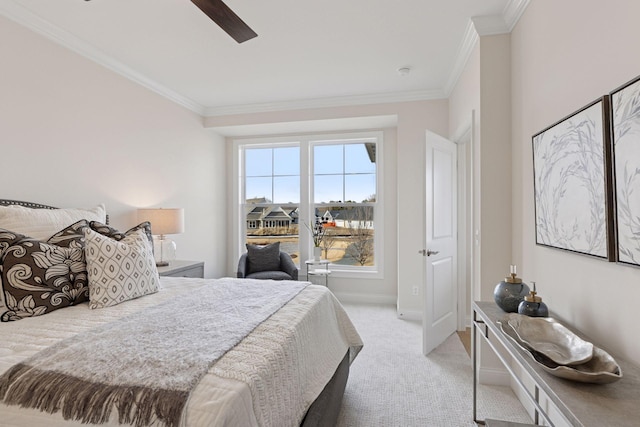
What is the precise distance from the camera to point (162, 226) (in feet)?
10.6

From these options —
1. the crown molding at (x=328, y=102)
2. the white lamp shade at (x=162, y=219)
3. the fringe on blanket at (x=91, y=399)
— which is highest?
the crown molding at (x=328, y=102)

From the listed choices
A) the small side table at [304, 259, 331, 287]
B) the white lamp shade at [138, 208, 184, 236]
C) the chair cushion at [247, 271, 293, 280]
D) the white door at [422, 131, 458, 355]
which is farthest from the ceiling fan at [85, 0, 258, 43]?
the small side table at [304, 259, 331, 287]

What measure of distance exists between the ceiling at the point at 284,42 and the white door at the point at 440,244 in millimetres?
810

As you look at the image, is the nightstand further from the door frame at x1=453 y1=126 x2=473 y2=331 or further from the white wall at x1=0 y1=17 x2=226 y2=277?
the door frame at x1=453 y1=126 x2=473 y2=331

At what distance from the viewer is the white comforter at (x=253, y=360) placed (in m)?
0.94

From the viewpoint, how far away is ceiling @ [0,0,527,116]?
2.27 meters

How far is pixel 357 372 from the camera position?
258 cm

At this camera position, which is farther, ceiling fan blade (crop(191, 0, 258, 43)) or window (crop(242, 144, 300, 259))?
window (crop(242, 144, 300, 259))

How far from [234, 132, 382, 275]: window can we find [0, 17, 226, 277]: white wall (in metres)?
0.90

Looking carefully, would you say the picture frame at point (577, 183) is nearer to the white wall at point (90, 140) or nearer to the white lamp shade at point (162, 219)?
the white lamp shade at point (162, 219)

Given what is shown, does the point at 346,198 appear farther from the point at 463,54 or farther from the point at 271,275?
the point at 463,54

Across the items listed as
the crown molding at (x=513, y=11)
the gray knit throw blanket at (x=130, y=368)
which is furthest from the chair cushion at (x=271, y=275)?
the crown molding at (x=513, y=11)

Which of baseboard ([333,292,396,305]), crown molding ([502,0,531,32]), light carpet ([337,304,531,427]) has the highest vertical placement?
crown molding ([502,0,531,32])

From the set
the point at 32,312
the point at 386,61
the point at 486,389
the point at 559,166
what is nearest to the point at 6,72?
the point at 32,312
